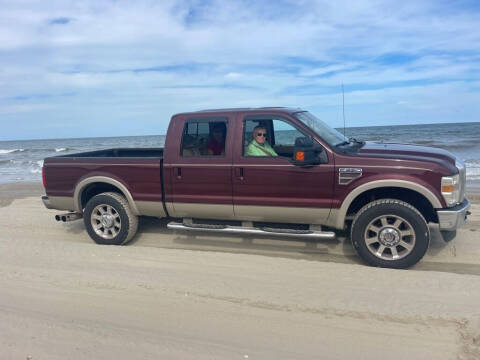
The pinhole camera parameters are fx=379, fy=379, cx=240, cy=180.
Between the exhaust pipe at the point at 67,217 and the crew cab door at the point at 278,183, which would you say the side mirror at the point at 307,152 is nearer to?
the crew cab door at the point at 278,183

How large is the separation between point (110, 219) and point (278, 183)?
259 cm

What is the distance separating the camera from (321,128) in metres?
5.07

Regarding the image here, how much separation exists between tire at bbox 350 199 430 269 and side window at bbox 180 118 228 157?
2.08 meters

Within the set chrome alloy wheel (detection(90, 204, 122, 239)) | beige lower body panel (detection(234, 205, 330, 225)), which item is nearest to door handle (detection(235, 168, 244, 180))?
beige lower body panel (detection(234, 205, 330, 225))

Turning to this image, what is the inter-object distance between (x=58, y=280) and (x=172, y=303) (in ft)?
4.85

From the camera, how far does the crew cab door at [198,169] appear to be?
197 inches

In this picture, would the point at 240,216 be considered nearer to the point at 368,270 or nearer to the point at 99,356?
the point at 368,270

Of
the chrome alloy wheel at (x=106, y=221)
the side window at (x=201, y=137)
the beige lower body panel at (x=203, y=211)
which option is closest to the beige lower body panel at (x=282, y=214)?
the beige lower body panel at (x=203, y=211)

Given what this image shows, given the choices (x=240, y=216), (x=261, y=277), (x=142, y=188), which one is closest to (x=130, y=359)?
(x=261, y=277)

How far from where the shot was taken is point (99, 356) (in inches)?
110

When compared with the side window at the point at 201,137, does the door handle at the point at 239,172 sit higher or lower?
lower

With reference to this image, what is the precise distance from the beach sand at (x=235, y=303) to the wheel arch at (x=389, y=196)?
61cm

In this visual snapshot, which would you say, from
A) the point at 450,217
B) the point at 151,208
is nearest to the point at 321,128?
the point at 450,217

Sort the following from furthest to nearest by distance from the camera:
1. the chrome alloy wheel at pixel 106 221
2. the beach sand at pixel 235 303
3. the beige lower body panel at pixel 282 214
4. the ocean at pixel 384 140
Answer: the ocean at pixel 384 140
the chrome alloy wheel at pixel 106 221
the beige lower body panel at pixel 282 214
the beach sand at pixel 235 303
